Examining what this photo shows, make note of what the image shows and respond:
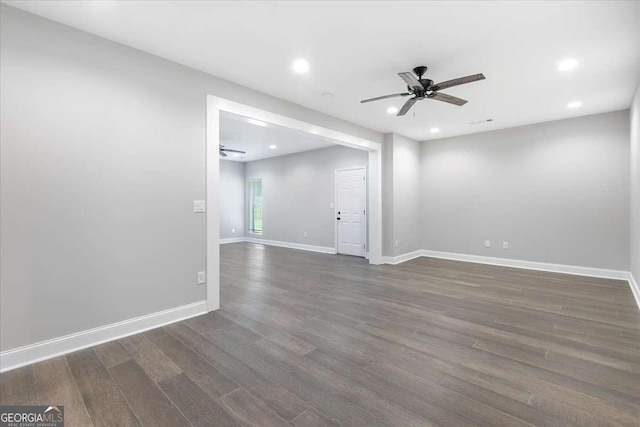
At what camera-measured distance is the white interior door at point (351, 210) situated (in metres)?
7.13

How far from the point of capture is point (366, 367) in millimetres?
2225

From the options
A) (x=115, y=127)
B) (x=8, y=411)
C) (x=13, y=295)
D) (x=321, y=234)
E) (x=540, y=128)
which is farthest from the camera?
(x=321, y=234)

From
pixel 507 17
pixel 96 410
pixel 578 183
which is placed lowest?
pixel 96 410

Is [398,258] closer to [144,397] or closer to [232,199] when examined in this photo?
[144,397]

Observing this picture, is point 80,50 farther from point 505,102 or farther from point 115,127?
point 505,102

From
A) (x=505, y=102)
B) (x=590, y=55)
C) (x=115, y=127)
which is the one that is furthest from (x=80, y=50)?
(x=505, y=102)

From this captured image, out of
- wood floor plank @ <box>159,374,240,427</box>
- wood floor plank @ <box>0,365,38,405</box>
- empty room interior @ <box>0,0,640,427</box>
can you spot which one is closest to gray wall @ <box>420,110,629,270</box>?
empty room interior @ <box>0,0,640,427</box>

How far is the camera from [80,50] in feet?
8.36

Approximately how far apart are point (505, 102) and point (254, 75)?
3758 mm

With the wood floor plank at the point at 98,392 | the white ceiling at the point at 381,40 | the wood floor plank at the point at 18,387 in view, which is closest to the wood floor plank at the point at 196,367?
the wood floor plank at the point at 98,392

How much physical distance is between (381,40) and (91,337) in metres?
3.83

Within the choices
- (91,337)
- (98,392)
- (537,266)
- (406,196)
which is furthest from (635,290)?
(91,337)

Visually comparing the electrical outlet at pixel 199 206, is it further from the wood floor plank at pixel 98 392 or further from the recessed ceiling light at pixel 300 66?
the recessed ceiling light at pixel 300 66

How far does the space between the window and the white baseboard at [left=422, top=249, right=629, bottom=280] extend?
5.67m
